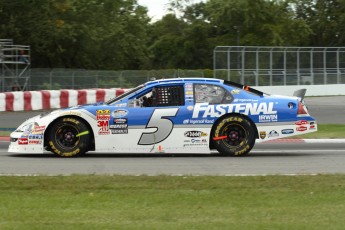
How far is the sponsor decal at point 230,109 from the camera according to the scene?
12.9 metres

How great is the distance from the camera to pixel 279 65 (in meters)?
42.6

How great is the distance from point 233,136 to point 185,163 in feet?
4.32

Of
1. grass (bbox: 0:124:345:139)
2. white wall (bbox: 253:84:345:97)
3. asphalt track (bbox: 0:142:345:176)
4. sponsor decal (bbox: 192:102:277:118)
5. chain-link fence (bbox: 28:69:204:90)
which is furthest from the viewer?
white wall (bbox: 253:84:345:97)

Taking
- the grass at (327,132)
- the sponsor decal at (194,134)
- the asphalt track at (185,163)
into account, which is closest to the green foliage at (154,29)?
the grass at (327,132)

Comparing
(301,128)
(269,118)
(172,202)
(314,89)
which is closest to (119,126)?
(269,118)

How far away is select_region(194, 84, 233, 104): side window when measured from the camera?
42.8 ft

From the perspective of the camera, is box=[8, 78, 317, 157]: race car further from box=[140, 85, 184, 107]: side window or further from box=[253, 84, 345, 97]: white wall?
box=[253, 84, 345, 97]: white wall

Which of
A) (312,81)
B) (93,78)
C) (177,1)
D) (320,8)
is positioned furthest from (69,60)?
(320,8)

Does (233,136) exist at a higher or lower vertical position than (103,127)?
lower

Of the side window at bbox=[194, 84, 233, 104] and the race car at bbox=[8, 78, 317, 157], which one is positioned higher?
the side window at bbox=[194, 84, 233, 104]

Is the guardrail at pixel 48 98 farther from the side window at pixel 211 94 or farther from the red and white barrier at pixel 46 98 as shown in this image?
the side window at pixel 211 94

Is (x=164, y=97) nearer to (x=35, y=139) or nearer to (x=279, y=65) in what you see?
(x=35, y=139)

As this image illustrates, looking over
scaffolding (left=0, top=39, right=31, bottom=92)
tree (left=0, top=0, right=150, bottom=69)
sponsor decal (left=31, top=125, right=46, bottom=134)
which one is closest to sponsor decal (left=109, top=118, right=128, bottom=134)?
sponsor decal (left=31, top=125, right=46, bottom=134)

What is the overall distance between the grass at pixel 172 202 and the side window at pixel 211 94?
343 centimetres
